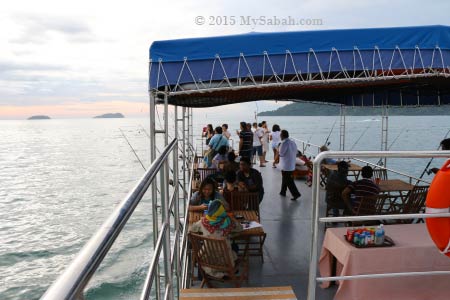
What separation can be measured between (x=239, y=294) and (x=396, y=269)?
1425mm

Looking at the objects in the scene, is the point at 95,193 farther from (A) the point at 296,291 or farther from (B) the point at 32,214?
(A) the point at 296,291

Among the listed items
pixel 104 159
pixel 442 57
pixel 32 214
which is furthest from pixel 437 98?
pixel 104 159

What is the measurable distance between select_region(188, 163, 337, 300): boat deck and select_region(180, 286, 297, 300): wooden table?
0.62 metres

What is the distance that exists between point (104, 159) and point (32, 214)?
24.4m

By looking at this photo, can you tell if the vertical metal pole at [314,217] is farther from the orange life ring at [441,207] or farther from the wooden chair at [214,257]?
the wooden chair at [214,257]

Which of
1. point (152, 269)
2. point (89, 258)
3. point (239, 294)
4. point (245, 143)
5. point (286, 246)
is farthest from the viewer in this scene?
point (245, 143)

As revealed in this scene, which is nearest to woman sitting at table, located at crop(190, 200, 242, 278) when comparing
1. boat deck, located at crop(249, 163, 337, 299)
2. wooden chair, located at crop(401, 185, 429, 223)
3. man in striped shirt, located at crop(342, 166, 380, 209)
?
boat deck, located at crop(249, 163, 337, 299)

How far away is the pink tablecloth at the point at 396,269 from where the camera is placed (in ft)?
10.4

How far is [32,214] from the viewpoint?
23188mm

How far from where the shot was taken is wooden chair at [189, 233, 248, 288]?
3.48 meters

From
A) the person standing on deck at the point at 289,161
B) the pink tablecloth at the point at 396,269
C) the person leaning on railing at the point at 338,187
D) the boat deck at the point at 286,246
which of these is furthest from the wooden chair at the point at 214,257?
the person standing on deck at the point at 289,161

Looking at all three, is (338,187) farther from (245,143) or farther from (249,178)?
(245,143)

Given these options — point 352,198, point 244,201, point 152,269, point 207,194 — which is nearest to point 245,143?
point 352,198

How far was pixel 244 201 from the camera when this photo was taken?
5.09 m
